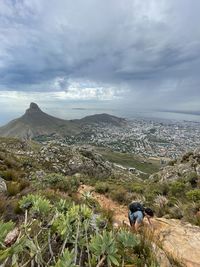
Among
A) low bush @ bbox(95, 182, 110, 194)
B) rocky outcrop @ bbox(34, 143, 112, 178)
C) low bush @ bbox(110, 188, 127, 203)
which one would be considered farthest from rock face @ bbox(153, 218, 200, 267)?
rocky outcrop @ bbox(34, 143, 112, 178)

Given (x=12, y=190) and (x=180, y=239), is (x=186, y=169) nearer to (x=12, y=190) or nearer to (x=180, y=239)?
(x=180, y=239)

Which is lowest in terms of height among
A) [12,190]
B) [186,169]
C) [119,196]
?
[186,169]

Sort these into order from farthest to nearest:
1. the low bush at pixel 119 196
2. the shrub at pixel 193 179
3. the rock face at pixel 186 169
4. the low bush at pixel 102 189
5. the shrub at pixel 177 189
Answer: the rock face at pixel 186 169 → the shrub at pixel 193 179 → the low bush at pixel 102 189 → the shrub at pixel 177 189 → the low bush at pixel 119 196

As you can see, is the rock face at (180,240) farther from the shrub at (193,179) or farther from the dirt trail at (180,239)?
the shrub at (193,179)

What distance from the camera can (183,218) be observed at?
376 inches

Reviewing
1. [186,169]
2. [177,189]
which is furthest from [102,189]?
[186,169]

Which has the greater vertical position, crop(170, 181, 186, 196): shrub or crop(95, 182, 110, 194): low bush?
crop(170, 181, 186, 196): shrub

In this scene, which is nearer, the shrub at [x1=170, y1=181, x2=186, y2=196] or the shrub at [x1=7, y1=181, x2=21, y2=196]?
the shrub at [x1=7, y1=181, x2=21, y2=196]

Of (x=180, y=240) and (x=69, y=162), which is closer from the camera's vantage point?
(x=180, y=240)

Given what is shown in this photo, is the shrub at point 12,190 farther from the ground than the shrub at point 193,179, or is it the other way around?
the shrub at point 12,190

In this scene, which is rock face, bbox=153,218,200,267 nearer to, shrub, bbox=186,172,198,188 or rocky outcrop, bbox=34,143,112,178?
shrub, bbox=186,172,198,188

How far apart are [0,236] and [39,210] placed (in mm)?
985

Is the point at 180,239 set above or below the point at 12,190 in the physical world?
below

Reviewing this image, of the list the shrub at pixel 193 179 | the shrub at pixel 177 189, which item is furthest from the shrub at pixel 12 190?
the shrub at pixel 193 179
